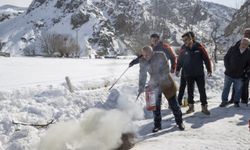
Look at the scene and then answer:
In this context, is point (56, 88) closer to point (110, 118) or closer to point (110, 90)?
point (110, 90)

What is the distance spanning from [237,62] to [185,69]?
1572mm

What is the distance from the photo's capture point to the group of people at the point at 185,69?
864 centimetres

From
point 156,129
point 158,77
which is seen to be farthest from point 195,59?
point 156,129

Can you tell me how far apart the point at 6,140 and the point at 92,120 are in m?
1.72

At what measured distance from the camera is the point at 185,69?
10188 mm

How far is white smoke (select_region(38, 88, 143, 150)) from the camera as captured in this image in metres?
7.40

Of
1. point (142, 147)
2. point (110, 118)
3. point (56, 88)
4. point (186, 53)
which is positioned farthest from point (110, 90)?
point (142, 147)

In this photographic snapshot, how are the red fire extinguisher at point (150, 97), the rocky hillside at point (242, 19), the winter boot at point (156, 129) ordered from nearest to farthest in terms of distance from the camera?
the red fire extinguisher at point (150, 97) < the winter boot at point (156, 129) < the rocky hillside at point (242, 19)

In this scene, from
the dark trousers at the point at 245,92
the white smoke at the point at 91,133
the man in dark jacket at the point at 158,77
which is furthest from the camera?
the dark trousers at the point at 245,92

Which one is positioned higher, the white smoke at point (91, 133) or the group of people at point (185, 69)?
the group of people at point (185, 69)

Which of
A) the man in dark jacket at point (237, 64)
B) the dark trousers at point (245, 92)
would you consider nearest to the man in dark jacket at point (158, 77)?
the man in dark jacket at point (237, 64)

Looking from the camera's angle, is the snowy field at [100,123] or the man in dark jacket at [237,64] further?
the man in dark jacket at [237,64]

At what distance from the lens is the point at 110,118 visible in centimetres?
850

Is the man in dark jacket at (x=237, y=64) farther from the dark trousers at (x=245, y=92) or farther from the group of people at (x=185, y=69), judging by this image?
the dark trousers at (x=245, y=92)
